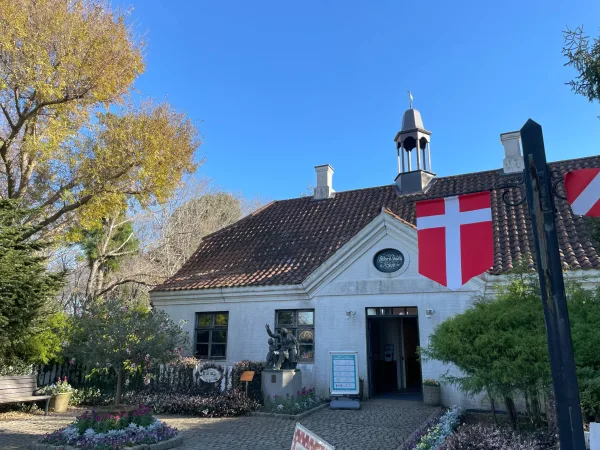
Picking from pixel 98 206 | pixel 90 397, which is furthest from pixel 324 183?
pixel 90 397

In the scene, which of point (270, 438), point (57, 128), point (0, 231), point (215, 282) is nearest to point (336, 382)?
point (270, 438)

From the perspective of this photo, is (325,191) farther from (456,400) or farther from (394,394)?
(456,400)

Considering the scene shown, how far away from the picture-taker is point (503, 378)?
6996 mm

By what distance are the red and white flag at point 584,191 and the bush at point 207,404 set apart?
397 inches

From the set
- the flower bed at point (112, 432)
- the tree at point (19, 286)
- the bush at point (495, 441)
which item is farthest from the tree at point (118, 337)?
the bush at point (495, 441)

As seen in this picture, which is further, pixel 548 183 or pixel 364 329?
pixel 364 329

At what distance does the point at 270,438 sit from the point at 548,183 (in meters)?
7.62

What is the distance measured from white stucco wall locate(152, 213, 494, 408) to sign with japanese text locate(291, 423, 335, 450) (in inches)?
375

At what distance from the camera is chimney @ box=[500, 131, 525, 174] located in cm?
1811

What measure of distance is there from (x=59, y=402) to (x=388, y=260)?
11162 mm

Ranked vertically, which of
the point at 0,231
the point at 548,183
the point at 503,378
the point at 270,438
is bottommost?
the point at 270,438

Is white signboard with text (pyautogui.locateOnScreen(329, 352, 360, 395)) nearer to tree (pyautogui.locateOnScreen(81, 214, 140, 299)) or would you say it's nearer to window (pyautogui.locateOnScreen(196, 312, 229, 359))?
window (pyautogui.locateOnScreen(196, 312, 229, 359))

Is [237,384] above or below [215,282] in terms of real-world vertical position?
below

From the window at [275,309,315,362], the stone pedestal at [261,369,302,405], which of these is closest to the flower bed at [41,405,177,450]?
the stone pedestal at [261,369,302,405]
